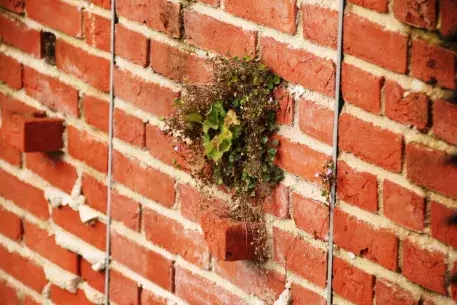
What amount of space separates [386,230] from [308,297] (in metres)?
0.26

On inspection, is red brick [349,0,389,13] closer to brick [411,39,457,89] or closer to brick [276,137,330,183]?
brick [411,39,457,89]

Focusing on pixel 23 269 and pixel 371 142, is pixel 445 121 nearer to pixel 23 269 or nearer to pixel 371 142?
pixel 371 142

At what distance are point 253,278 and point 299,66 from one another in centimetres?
45

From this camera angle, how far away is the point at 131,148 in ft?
8.03

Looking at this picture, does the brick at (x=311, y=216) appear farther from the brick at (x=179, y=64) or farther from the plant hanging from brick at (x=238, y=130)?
the brick at (x=179, y=64)

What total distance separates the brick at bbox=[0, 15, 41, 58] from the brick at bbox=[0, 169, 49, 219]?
35 cm

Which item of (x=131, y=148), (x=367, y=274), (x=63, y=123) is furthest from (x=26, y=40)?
(x=367, y=274)

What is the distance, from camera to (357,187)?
6.34ft

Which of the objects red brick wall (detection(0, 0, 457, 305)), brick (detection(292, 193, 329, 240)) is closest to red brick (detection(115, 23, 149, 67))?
red brick wall (detection(0, 0, 457, 305))

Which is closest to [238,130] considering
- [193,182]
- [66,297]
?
[193,182]

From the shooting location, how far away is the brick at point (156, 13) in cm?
228

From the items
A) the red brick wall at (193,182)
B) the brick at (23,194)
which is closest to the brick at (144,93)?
the red brick wall at (193,182)

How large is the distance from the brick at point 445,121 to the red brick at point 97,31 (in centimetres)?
94

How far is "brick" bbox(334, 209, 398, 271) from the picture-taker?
1887 mm
